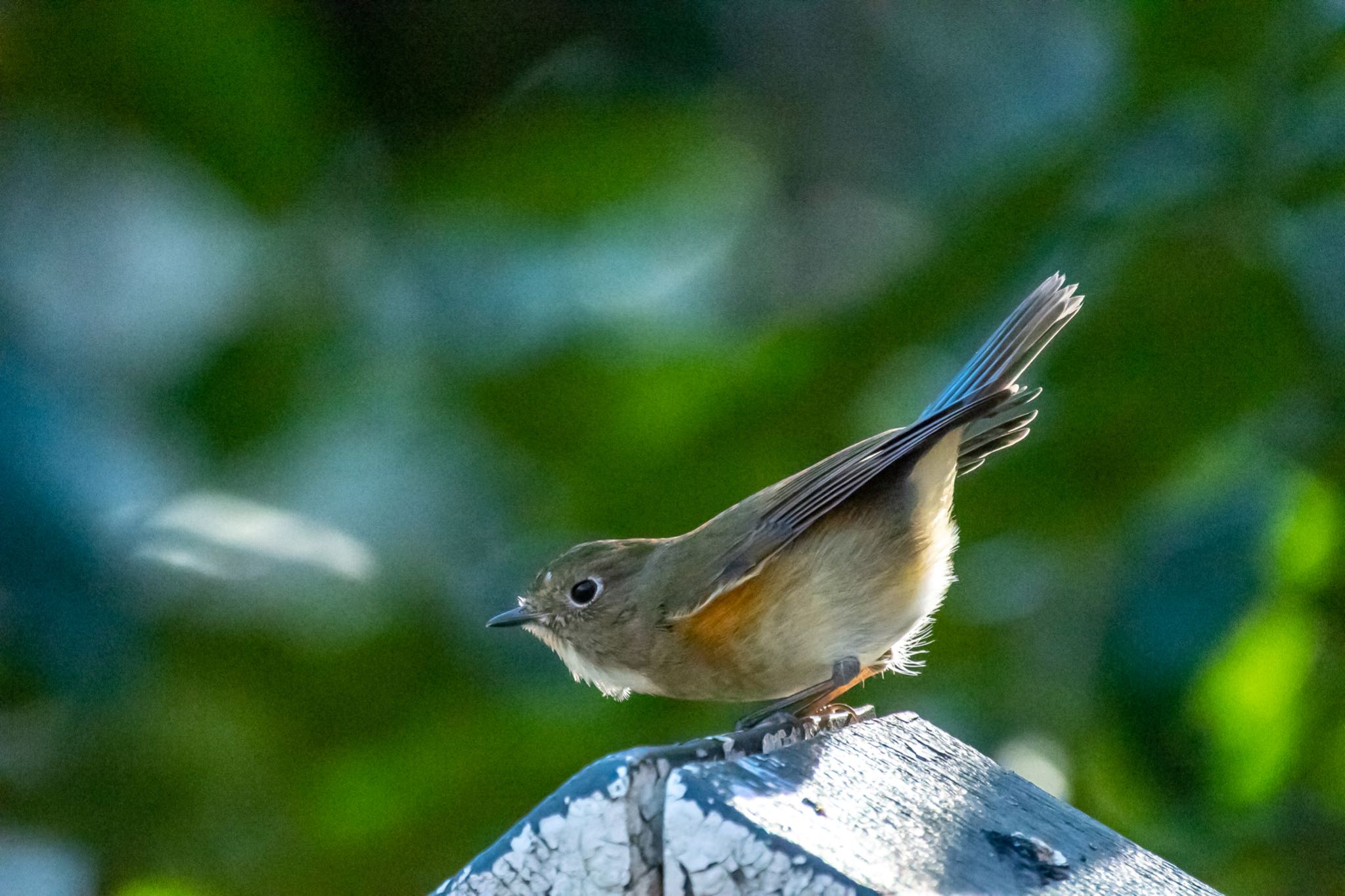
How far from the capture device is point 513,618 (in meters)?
3.39

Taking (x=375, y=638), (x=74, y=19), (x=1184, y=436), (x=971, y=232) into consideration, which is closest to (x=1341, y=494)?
(x=1184, y=436)

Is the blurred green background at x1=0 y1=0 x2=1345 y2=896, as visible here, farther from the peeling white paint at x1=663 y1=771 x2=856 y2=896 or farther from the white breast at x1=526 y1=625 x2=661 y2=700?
the peeling white paint at x1=663 y1=771 x2=856 y2=896

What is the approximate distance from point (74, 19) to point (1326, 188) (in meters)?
3.21

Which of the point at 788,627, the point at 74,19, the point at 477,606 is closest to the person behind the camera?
the point at 788,627

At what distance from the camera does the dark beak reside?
337 centimetres

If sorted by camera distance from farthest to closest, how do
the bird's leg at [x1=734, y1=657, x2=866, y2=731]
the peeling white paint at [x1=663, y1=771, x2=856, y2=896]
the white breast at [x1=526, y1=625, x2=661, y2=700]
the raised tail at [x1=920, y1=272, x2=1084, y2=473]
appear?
the white breast at [x1=526, y1=625, x2=661, y2=700] → the raised tail at [x1=920, y1=272, x2=1084, y2=473] → the bird's leg at [x1=734, y1=657, x2=866, y2=731] → the peeling white paint at [x1=663, y1=771, x2=856, y2=896]

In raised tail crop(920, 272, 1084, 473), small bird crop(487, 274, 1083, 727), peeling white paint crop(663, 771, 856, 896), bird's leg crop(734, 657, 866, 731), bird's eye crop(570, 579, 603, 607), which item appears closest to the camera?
peeling white paint crop(663, 771, 856, 896)

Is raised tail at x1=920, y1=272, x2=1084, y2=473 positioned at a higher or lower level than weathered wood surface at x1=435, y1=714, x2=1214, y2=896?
higher

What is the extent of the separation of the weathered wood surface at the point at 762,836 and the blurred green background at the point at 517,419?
1775mm

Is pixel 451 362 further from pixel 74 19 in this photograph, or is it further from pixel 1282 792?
pixel 1282 792

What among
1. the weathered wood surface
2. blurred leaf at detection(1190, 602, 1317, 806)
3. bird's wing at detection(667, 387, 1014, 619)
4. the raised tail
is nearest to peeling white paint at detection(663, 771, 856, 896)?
the weathered wood surface

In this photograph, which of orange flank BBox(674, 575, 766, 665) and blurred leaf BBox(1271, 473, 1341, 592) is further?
blurred leaf BBox(1271, 473, 1341, 592)

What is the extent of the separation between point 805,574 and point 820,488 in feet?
0.90

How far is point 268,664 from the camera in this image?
3.50 metres
